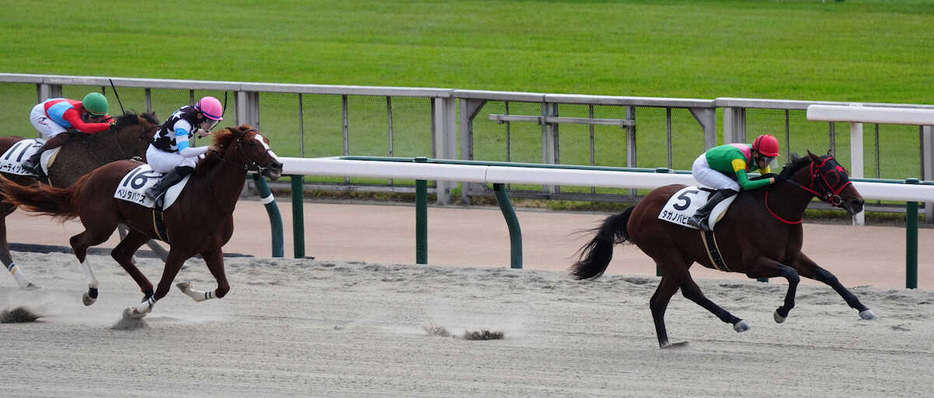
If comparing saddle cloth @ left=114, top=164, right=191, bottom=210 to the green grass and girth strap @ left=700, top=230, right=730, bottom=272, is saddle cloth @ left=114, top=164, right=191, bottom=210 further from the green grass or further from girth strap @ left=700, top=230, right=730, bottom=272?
the green grass

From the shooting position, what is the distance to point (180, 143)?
8.27m

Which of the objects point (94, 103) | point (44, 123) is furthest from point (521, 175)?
point (44, 123)

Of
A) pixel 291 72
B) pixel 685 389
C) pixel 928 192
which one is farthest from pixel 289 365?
pixel 291 72

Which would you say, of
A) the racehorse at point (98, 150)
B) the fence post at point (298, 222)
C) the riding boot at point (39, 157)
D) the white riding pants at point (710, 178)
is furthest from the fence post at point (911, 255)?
the riding boot at point (39, 157)

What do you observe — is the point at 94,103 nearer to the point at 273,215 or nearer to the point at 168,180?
the point at 273,215

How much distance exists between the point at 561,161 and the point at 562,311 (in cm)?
530

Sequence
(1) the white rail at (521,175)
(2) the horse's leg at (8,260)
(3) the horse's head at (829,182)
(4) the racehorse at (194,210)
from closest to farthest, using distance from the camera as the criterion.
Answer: (3) the horse's head at (829,182) → (4) the racehorse at (194,210) → (1) the white rail at (521,175) → (2) the horse's leg at (8,260)

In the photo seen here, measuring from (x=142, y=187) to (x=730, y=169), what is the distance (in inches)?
136

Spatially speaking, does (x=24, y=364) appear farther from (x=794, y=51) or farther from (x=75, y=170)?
(x=794, y=51)

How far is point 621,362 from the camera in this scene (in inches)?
281

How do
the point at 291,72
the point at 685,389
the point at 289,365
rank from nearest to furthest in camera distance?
the point at 685,389 → the point at 289,365 → the point at 291,72

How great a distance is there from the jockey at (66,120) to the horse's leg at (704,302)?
468 cm

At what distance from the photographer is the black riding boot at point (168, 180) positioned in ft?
26.8

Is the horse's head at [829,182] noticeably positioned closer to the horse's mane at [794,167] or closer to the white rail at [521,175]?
the horse's mane at [794,167]
